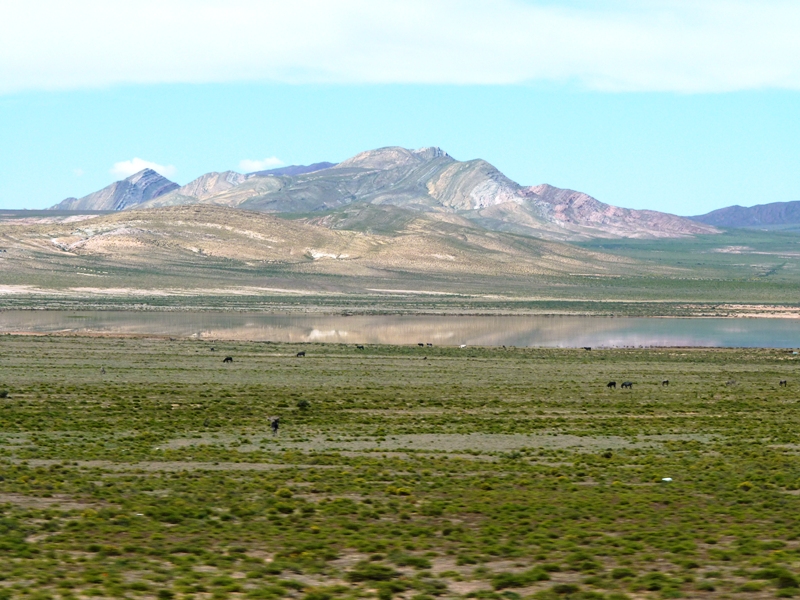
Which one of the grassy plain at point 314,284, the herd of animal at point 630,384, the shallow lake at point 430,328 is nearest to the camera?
the herd of animal at point 630,384

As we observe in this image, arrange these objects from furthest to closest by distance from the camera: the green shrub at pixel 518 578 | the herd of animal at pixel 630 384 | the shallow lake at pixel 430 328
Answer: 1. the shallow lake at pixel 430 328
2. the herd of animal at pixel 630 384
3. the green shrub at pixel 518 578

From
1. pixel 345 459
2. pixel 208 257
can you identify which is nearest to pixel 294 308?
pixel 208 257

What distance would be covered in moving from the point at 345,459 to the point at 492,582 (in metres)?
12.2

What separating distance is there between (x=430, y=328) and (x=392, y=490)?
2824 inches

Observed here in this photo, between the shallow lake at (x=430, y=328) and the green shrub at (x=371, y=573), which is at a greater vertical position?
the green shrub at (x=371, y=573)

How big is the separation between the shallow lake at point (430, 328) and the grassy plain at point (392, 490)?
33.9 meters

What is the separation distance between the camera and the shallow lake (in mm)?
81812

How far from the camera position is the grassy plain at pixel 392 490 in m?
14.9

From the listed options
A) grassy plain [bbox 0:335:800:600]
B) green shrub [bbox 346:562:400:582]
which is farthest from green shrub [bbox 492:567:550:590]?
green shrub [bbox 346:562:400:582]

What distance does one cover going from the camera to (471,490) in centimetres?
2227

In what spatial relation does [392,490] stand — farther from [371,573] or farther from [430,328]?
[430,328]

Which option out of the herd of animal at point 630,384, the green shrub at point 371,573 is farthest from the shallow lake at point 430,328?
the green shrub at point 371,573

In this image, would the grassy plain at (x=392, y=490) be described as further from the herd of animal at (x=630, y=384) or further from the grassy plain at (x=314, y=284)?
the grassy plain at (x=314, y=284)

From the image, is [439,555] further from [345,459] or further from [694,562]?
[345,459]
